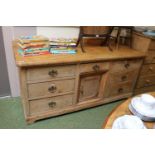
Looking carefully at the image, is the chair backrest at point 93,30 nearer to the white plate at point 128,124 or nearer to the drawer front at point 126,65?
the drawer front at point 126,65

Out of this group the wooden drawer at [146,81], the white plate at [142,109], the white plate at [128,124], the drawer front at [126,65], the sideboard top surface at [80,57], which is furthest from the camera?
the wooden drawer at [146,81]

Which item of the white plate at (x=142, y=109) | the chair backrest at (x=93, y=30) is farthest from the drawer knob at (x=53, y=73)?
the white plate at (x=142, y=109)

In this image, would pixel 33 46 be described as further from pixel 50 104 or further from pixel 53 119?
pixel 53 119

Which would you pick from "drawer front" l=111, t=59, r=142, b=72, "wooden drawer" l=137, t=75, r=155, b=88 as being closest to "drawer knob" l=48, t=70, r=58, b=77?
"drawer front" l=111, t=59, r=142, b=72

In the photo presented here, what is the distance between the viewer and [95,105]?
192 centimetres

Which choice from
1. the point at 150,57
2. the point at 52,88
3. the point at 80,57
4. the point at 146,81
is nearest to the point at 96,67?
the point at 80,57

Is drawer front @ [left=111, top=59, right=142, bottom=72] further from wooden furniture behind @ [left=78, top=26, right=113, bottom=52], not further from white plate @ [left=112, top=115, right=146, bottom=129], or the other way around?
white plate @ [left=112, top=115, right=146, bottom=129]

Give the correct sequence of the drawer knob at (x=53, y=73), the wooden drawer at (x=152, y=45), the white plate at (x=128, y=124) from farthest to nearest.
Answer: the wooden drawer at (x=152, y=45)
the drawer knob at (x=53, y=73)
the white plate at (x=128, y=124)

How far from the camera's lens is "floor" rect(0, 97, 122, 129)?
1.59 m

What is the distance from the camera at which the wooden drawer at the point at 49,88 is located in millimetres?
1413

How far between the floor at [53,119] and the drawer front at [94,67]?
573mm

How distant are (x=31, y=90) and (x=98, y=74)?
75cm
